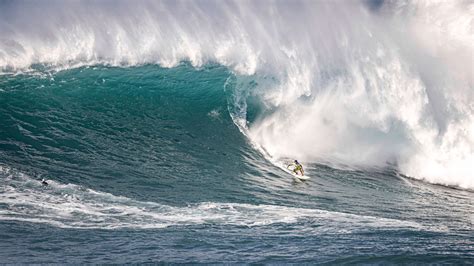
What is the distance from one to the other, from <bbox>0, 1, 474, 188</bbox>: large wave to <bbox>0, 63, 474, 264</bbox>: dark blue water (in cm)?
101

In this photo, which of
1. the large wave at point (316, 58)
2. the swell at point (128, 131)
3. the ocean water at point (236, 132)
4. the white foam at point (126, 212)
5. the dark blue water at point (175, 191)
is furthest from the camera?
the large wave at point (316, 58)

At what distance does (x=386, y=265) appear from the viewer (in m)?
12.4

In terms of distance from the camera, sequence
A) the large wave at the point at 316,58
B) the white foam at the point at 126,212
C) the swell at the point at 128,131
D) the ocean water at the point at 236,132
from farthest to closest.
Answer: the large wave at the point at 316,58 < the swell at the point at 128,131 < the white foam at the point at 126,212 < the ocean water at the point at 236,132

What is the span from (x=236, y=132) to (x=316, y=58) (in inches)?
231

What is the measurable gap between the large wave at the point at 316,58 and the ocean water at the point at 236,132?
69mm

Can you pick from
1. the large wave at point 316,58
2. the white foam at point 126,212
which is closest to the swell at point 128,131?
the white foam at point 126,212

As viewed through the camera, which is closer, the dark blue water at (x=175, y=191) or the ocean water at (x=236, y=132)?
the dark blue water at (x=175, y=191)

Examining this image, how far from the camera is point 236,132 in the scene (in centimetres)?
2288

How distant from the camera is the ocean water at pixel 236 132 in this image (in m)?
13.8

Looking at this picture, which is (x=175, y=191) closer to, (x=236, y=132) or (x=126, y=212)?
(x=126, y=212)

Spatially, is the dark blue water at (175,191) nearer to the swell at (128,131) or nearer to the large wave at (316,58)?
the swell at (128,131)

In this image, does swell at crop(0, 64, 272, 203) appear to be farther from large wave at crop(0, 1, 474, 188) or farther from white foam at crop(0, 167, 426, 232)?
large wave at crop(0, 1, 474, 188)

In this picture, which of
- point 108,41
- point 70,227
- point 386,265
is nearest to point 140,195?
point 70,227

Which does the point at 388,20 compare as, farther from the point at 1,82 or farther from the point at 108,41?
the point at 1,82
